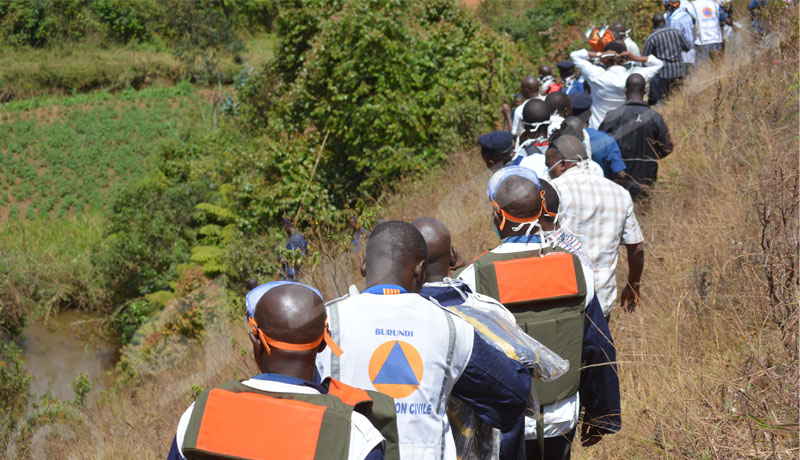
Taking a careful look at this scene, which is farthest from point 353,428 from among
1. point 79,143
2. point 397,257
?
point 79,143

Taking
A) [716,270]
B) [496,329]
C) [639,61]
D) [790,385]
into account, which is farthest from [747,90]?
[496,329]

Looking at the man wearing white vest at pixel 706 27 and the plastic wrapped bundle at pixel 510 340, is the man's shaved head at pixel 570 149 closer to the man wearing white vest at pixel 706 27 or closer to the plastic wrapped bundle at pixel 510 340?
the plastic wrapped bundle at pixel 510 340

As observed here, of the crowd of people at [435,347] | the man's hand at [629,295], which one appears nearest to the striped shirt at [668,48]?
the man's hand at [629,295]

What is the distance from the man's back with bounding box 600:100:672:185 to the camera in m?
5.96

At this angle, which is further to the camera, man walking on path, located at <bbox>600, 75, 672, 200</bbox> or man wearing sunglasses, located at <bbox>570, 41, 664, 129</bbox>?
man wearing sunglasses, located at <bbox>570, 41, 664, 129</bbox>

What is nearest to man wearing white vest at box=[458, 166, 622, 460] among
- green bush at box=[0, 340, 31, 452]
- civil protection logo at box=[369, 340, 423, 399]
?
civil protection logo at box=[369, 340, 423, 399]

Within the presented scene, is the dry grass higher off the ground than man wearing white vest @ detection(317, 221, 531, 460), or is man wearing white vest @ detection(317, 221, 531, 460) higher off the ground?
man wearing white vest @ detection(317, 221, 531, 460)

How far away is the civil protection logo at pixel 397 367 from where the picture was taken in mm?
2191

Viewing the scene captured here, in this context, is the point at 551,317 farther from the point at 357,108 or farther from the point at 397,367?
the point at 357,108

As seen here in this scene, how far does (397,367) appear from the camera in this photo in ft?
7.22

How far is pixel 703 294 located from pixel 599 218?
4.53 ft

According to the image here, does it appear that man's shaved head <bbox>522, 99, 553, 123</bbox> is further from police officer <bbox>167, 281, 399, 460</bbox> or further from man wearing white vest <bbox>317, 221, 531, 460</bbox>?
police officer <bbox>167, 281, 399, 460</bbox>

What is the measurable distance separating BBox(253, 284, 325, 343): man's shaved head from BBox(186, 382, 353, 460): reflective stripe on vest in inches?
7.1

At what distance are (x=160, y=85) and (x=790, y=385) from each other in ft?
124
